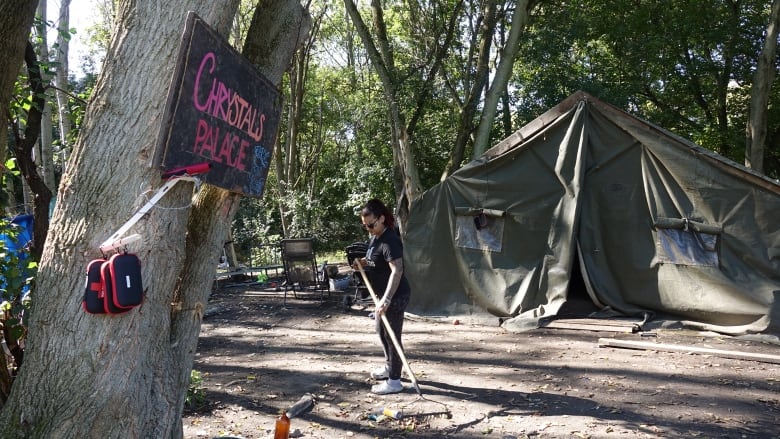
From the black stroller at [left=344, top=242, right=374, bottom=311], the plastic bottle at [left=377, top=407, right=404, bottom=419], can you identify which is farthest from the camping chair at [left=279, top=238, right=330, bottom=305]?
the plastic bottle at [left=377, top=407, right=404, bottom=419]

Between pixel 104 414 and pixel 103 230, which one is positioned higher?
pixel 103 230

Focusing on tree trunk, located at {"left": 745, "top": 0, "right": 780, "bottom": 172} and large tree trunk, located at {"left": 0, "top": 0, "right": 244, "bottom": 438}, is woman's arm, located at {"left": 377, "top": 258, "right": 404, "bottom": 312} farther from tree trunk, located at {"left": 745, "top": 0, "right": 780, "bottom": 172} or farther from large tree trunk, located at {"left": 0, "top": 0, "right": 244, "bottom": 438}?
tree trunk, located at {"left": 745, "top": 0, "right": 780, "bottom": 172}

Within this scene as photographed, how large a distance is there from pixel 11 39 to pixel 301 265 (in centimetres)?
812

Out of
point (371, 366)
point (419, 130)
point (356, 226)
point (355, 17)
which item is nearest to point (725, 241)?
point (371, 366)

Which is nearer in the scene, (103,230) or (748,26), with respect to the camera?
(103,230)

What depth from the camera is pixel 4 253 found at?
372 centimetres

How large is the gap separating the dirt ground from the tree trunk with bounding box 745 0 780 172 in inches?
342

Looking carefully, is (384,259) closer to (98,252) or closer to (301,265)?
Result: (98,252)

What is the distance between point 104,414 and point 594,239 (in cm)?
728

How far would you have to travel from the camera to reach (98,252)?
2.81 m

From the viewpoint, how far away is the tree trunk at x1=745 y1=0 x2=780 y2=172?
517 inches

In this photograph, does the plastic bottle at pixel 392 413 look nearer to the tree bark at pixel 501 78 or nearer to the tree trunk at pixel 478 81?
the tree bark at pixel 501 78

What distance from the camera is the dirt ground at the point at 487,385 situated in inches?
191

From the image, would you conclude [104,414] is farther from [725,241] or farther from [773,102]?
[773,102]
